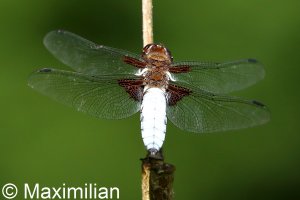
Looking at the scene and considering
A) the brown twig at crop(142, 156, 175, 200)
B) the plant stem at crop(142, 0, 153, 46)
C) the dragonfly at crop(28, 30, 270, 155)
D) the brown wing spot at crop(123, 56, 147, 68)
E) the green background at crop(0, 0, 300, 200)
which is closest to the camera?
the brown twig at crop(142, 156, 175, 200)

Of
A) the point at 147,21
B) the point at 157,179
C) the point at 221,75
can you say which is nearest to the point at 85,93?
the point at 147,21

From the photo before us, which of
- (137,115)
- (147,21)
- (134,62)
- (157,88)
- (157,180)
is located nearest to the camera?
(157,180)

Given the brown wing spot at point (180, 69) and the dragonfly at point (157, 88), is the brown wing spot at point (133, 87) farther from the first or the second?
the brown wing spot at point (180, 69)

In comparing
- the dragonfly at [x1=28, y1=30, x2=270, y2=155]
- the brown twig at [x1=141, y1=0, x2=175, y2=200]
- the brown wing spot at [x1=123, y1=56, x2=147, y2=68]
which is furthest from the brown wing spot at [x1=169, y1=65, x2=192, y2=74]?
the brown twig at [x1=141, y1=0, x2=175, y2=200]

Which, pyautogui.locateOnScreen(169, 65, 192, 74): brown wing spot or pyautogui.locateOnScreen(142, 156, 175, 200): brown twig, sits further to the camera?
pyautogui.locateOnScreen(169, 65, 192, 74): brown wing spot

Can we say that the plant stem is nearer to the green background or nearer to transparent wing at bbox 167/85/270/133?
transparent wing at bbox 167/85/270/133

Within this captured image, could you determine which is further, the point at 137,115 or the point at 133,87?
the point at 137,115

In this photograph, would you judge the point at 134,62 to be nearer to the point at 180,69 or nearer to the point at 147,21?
the point at 180,69

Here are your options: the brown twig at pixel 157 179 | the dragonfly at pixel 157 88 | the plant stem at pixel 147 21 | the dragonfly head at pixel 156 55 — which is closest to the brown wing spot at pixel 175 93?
the dragonfly at pixel 157 88
